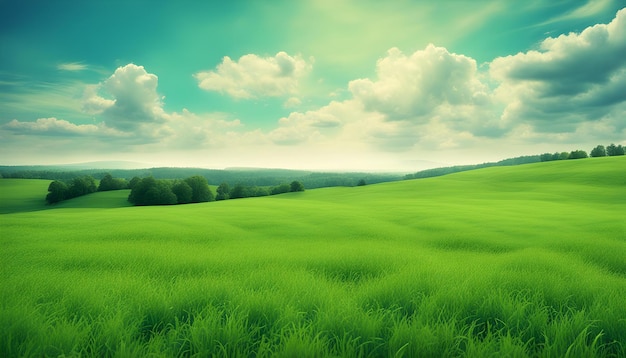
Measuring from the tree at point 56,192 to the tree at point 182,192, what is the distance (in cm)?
3045

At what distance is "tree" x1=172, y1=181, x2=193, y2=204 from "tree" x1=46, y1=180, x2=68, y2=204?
99.9ft

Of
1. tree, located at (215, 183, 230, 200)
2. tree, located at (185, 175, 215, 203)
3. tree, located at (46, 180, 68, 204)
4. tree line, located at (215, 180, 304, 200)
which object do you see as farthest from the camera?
tree, located at (215, 183, 230, 200)

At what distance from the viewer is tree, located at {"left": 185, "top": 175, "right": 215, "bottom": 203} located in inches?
3115

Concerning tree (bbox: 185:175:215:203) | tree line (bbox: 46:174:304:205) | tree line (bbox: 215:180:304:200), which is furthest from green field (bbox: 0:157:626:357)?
tree line (bbox: 215:180:304:200)

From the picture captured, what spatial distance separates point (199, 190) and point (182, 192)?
600cm

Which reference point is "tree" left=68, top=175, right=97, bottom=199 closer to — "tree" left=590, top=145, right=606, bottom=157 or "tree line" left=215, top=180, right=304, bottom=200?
"tree line" left=215, top=180, right=304, bottom=200

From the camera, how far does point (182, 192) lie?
7394 centimetres

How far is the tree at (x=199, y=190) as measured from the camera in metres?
79.1

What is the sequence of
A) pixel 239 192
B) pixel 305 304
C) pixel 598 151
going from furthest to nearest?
pixel 598 151, pixel 239 192, pixel 305 304

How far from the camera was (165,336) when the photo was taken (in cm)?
328

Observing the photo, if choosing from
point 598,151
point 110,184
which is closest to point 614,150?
point 598,151

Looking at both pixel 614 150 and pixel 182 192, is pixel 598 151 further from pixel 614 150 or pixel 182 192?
pixel 182 192

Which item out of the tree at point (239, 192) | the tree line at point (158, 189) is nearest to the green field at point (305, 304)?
the tree line at point (158, 189)

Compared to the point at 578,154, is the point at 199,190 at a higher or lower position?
lower
